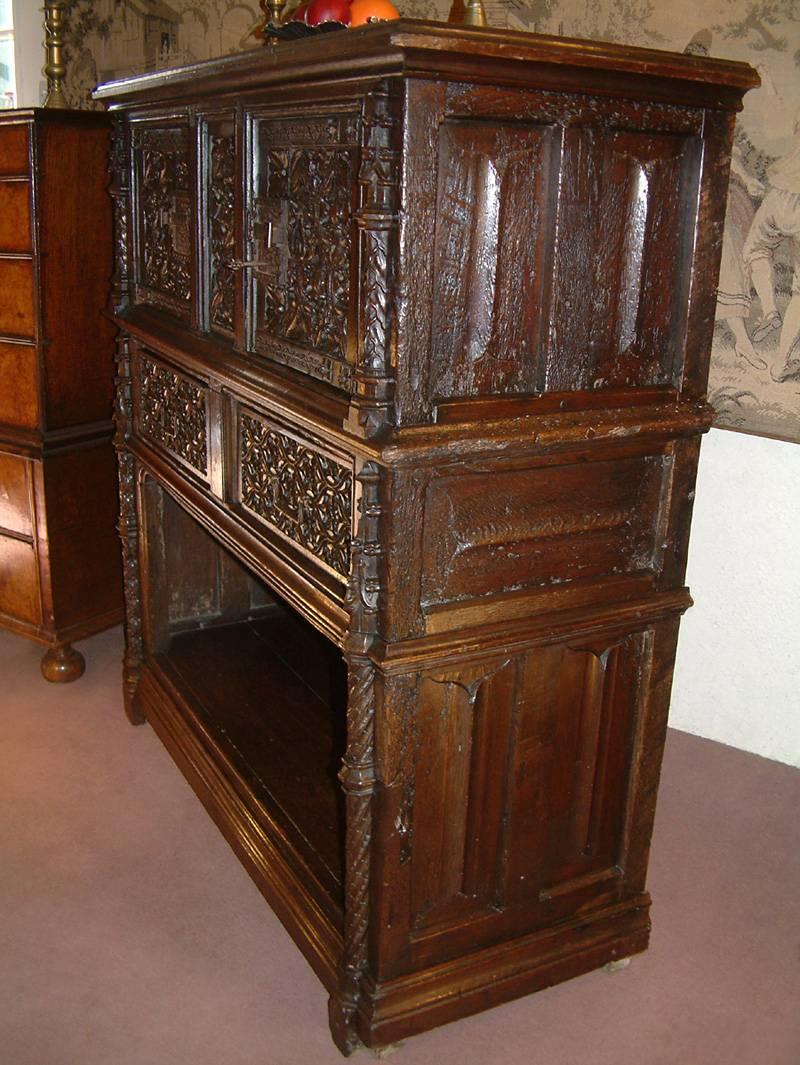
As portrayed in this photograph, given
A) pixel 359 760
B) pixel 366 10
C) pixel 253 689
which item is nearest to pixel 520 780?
pixel 359 760

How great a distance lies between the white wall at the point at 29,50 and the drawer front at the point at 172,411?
1.86m

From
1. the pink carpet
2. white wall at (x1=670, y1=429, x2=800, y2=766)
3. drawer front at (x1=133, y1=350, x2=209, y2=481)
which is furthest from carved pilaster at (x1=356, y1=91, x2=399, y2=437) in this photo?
white wall at (x1=670, y1=429, x2=800, y2=766)

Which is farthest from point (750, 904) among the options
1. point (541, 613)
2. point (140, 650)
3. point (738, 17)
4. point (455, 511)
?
point (738, 17)

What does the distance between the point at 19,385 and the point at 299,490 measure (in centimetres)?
170

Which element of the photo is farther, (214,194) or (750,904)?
(750,904)

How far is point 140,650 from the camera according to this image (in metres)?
3.37

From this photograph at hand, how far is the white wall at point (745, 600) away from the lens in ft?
10.1

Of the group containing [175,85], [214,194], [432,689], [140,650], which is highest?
[175,85]

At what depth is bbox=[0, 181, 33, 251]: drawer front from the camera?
3.21 m

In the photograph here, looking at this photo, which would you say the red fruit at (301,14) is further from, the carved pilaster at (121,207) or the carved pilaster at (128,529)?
the carved pilaster at (128,529)

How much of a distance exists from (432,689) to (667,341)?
77 centimetres


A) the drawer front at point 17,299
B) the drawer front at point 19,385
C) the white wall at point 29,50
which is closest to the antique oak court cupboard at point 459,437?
the drawer front at point 17,299

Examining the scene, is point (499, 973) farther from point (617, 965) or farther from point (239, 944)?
point (239, 944)

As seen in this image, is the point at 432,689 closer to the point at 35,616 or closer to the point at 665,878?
the point at 665,878
